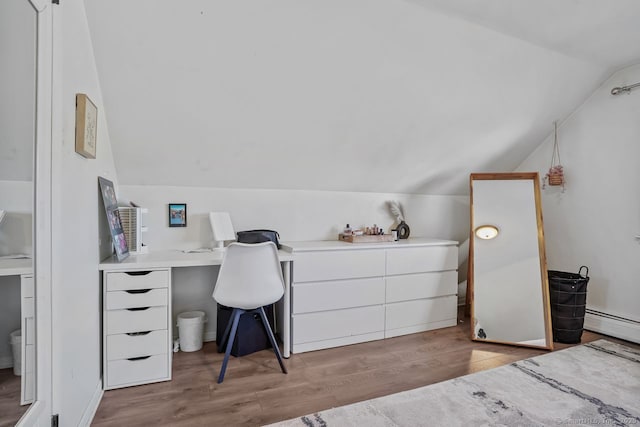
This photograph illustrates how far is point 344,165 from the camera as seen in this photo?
10.2ft

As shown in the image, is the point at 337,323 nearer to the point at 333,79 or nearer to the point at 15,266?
the point at 333,79

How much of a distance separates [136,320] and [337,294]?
1424mm

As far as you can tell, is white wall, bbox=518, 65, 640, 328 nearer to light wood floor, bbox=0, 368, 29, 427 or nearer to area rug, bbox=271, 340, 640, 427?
area rug, bbox=271, 340, 640, 427

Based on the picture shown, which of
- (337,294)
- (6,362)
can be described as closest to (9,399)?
(6,362)

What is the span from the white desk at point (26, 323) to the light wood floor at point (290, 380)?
29.0 inches

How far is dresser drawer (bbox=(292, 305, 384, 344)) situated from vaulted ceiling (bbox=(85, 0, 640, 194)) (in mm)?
1181

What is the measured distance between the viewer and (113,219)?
216 centimetres

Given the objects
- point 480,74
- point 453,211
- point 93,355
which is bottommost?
point 93,355

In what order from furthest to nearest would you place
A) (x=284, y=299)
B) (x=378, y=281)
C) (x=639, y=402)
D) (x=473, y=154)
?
(x=473, y=154), (x=378, y=281), (x=284, y=299), (x=639, y=402)

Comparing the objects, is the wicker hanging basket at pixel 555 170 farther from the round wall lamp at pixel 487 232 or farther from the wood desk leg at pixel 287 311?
the wood desk leg at pixel 287 311

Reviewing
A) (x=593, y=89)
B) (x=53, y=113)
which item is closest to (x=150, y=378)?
(x=53, y=113)

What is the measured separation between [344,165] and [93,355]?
226 centimetres

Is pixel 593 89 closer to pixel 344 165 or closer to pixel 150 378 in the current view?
pixel 344 165

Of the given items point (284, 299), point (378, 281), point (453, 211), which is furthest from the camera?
point (453, 211)
